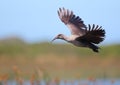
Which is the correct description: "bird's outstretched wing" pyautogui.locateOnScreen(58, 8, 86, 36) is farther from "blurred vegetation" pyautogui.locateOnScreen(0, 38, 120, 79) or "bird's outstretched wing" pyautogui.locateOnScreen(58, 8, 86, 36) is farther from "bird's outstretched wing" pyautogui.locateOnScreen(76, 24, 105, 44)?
"blurred vegetation" pyautogui.locateOnScreen(0, 38, 120, 79)

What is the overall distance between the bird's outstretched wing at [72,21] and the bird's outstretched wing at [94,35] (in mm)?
79

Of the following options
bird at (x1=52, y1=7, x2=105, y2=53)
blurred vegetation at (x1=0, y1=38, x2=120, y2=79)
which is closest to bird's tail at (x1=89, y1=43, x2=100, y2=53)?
bird at (x1=52, y1=7, x2=105, y2=53)

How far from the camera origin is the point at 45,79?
4457 mm

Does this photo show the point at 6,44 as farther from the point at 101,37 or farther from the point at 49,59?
the point at 101,37

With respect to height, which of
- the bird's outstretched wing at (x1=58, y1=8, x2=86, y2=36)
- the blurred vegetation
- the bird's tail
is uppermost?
the blurred vegetation

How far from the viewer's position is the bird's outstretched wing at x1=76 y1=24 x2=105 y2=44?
12.0 feet

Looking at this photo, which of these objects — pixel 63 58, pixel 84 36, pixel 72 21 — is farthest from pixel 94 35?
pixel 63 58

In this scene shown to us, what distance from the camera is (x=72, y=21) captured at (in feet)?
13.6

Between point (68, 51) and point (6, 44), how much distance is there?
2.97 ft

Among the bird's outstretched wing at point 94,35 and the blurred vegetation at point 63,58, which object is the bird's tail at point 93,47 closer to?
the bird's outstretched wing at point 94,35

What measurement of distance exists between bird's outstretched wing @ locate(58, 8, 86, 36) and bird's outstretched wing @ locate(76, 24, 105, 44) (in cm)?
8

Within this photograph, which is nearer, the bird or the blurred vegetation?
the bird

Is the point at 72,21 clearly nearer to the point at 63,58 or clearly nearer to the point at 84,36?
the point at 84,36

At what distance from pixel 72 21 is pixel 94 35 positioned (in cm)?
47
